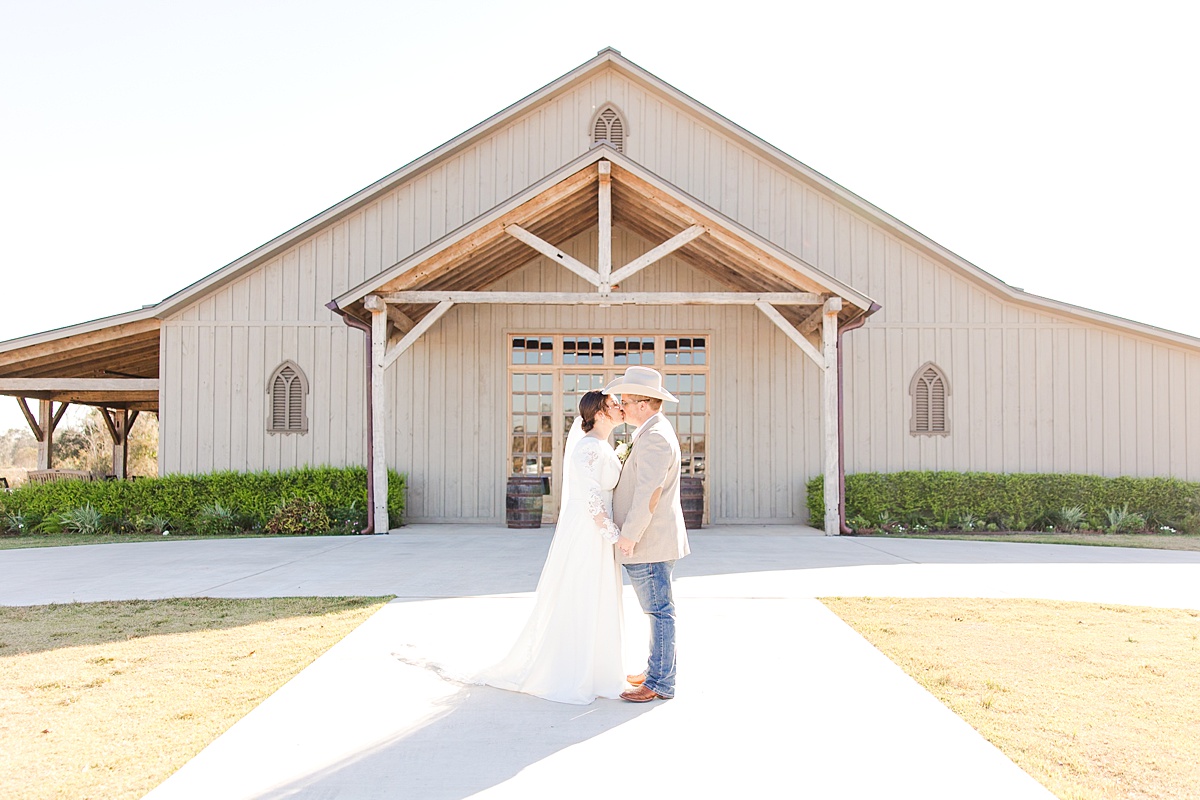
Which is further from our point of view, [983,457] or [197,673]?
[983,457]

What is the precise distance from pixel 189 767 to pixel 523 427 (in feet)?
36.4

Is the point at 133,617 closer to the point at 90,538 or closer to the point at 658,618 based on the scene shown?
the point at 658,618

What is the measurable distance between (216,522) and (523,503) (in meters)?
4.57

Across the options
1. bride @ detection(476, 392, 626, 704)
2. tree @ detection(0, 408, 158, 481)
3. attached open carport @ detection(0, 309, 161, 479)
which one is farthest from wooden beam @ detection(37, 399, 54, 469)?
bride @ detection(476, 392, 626, 704)

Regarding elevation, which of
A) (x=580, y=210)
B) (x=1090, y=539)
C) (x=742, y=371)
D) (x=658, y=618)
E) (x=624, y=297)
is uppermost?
(x=580, y=210)

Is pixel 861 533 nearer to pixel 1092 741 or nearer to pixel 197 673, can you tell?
pixel 1092 741

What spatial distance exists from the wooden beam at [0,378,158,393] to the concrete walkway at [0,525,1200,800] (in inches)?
211

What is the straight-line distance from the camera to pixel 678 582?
26.1 feet

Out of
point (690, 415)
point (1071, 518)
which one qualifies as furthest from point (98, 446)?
point (1071, 518)

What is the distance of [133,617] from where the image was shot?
657 centimetres

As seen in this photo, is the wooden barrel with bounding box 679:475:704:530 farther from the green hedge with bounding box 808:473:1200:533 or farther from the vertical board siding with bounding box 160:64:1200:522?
the green hedge with bounding box 808:473:1200:533

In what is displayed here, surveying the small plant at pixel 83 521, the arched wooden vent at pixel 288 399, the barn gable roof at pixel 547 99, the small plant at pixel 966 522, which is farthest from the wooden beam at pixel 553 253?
the small plant at pixel 83 521

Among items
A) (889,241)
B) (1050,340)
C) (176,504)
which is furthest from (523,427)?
(1050,340)

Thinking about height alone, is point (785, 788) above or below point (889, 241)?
below
